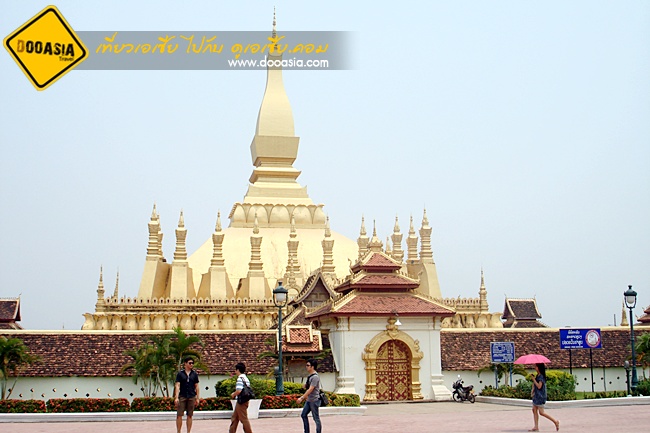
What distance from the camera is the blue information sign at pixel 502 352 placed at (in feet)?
93.0

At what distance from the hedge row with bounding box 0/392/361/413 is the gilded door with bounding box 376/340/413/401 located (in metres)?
5.83

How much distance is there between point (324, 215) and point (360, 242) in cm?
789

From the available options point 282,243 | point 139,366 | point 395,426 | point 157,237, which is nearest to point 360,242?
point 282,243

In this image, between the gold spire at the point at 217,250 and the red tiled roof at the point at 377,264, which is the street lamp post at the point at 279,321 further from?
the gold spire at the point at 217,250

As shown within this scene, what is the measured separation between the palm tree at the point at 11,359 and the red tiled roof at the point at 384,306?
9041mm

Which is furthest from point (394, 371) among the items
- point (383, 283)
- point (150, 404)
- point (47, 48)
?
point (47, 48)

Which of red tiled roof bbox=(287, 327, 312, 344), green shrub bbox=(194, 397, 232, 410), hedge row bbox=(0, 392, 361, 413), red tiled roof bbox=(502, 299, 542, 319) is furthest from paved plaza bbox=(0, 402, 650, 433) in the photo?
red tiled roof bbox=(502, 299, 542, 319)

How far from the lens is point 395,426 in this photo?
19.0 meters

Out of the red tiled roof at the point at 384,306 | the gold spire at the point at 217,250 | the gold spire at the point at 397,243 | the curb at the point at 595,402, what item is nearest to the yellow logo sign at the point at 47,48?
the curb at the point at 595,402

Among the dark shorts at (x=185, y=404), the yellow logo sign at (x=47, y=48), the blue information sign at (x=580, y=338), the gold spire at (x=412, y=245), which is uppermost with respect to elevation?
the gold spire at (x=412, y=245)

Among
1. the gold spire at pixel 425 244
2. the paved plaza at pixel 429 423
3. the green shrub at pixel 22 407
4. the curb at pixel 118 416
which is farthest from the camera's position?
the gold spire at pixel 425 244

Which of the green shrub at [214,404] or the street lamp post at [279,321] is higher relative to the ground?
the street lamp post at [279,321]

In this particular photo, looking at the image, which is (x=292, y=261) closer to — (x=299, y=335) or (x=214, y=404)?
(x=299, y=335)

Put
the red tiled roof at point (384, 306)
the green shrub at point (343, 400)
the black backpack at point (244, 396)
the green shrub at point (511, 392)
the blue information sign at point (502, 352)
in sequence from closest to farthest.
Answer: the black backpack at point (244, 396) < the green shrub at point (343, 400) < the green shrub at point (511, 392) < the red tiled roof at point (384, 306) < the blue information sign at point (502, 352)
